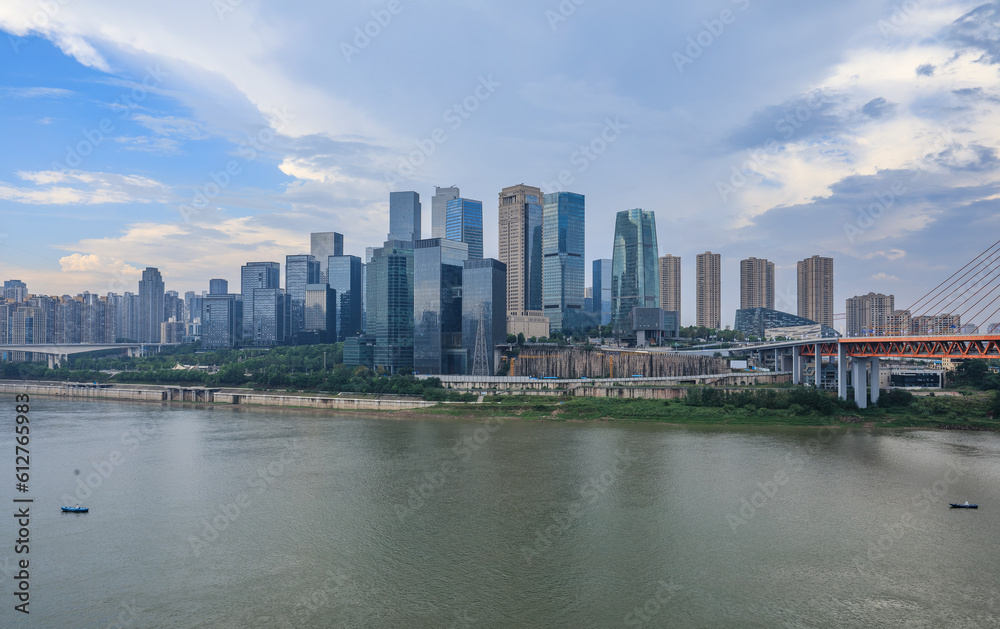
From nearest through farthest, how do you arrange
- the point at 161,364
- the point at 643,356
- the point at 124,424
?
the point at 124,424 → the point at 643,356 → the point at 161,364

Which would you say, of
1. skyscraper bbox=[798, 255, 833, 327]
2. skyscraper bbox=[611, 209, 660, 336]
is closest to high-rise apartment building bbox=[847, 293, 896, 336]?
skyscraper bbox=[798, 255, 833, 327]

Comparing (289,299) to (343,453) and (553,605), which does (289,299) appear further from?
(553,605)

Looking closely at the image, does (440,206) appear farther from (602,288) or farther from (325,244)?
(602,288)

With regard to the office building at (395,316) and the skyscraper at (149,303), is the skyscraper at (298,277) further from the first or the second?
the office building at (395,316)

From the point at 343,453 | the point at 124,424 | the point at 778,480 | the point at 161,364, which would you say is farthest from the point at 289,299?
the point at 778,480

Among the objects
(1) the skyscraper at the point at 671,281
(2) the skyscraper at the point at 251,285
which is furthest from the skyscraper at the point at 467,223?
(1) the skyscraper at the point at 671,281

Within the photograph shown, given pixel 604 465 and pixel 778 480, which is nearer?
pixel 778 480

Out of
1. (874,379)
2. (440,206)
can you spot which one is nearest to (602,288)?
(440,206)
